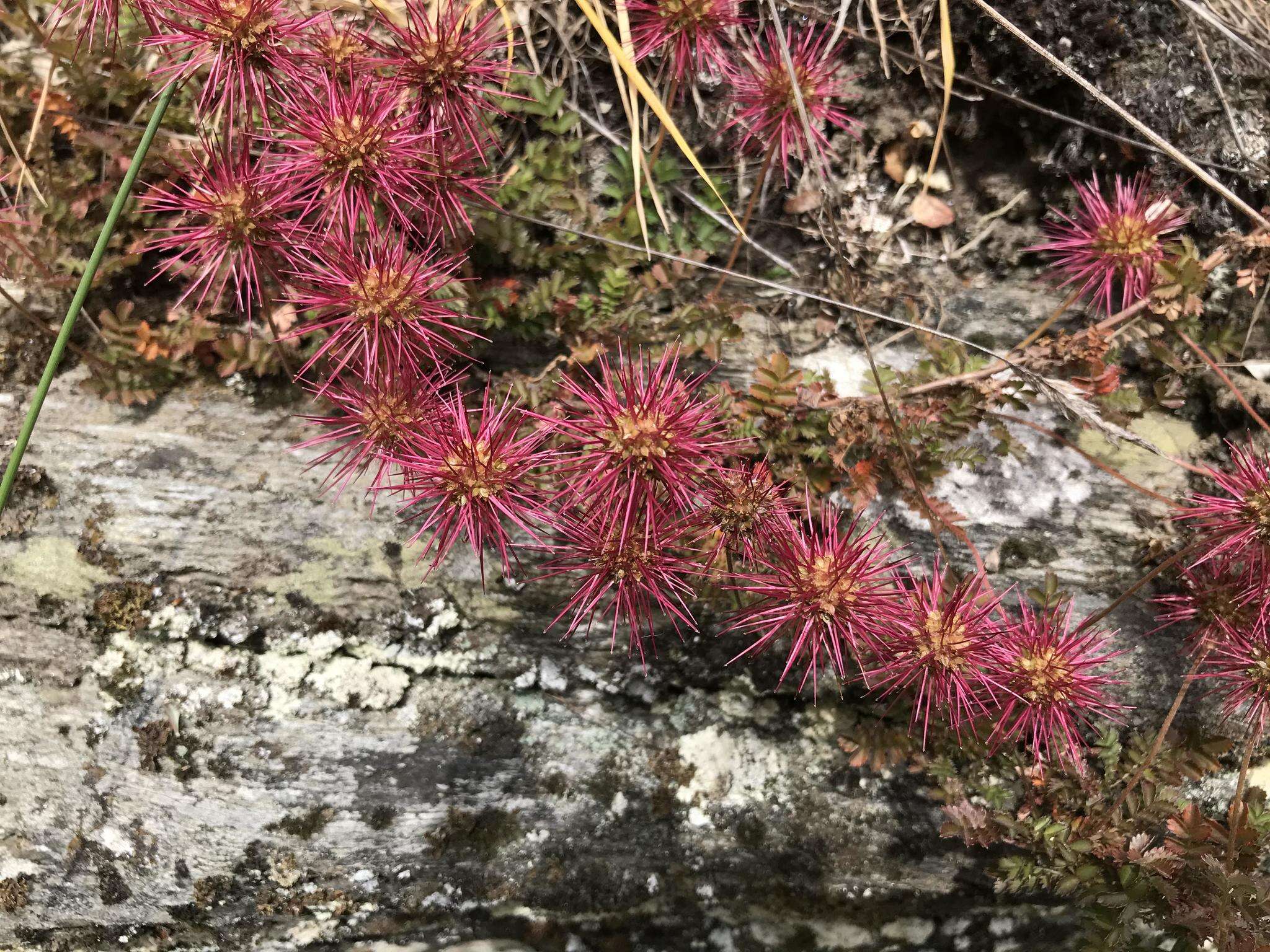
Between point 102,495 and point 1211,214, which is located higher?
point 1211,214

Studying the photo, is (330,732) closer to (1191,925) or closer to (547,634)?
(547,634)

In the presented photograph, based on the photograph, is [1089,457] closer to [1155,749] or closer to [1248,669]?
[1248,669]

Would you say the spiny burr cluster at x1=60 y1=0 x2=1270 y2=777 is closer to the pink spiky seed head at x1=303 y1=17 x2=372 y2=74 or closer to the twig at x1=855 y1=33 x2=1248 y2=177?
the pink spiky seed head at x1=303 y1=17 x2=372 y2=74

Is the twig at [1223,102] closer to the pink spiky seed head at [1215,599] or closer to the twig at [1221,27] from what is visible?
the twig at [1221,27]

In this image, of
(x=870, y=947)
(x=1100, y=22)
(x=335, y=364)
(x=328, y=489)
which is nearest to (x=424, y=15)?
(x=335, y=364)

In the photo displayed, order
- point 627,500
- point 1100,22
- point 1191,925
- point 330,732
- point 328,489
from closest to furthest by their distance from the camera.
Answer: point 627,500
point 1191,925
point 330,732
point 328,489
point 1100,22

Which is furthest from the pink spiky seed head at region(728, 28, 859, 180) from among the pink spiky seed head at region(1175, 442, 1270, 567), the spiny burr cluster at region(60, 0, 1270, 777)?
the pink spiky seed head at region(1175, 442, 1270, 567)

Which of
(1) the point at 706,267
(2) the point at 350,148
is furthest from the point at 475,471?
(1) the point at 706,267
